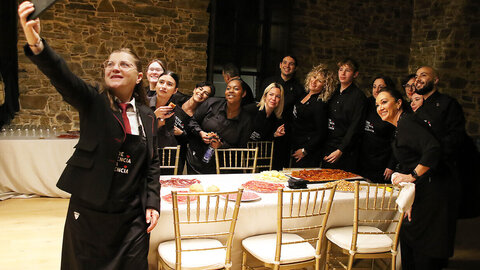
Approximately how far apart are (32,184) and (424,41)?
22.1 feet

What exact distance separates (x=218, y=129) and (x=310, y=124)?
1.21m

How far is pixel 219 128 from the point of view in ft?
13.3

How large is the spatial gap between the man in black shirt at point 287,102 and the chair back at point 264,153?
0.19 m

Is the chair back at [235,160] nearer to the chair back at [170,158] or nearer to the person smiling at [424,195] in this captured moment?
the chair back at [170,158]

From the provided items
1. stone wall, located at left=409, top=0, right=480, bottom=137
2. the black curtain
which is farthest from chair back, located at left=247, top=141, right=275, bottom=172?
stone wall, located at left=409, top=0, right=480, bottom=137

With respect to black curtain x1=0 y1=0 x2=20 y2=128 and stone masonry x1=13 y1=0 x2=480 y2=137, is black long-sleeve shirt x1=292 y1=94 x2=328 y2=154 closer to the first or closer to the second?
stone masonry x1=13 y1=0 x2=480 y2=137

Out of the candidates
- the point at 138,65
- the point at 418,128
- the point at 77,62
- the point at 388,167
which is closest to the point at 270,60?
the point at 77,62

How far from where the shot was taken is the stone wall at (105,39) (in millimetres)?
6570

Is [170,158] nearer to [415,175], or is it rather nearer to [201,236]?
[201,236]

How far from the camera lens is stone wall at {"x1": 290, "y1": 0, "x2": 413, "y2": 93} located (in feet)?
26.4

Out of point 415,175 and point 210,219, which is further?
point 415,175

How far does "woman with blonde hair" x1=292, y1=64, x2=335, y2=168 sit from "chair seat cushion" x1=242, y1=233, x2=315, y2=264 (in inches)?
76.6

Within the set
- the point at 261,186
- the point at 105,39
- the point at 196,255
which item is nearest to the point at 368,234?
the point at 261,186

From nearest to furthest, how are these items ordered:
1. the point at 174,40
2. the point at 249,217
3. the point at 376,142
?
the point at 249,217 < the point at 376,142 < the point at 174,40
